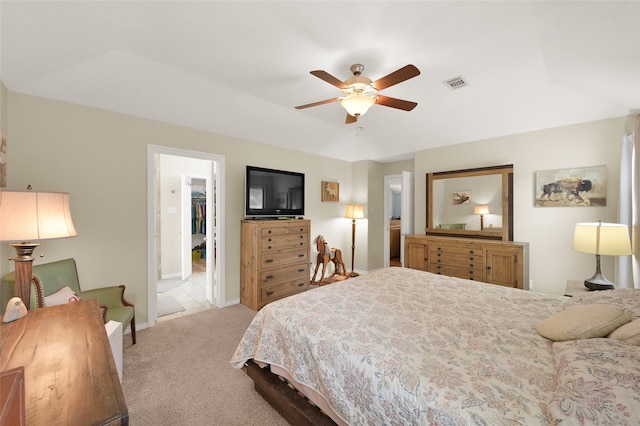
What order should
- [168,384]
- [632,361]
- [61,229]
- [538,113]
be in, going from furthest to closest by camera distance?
1. [538,113]
2. [168,384]
3. [61,229]
4. [632,361]

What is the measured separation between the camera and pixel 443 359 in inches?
47.6

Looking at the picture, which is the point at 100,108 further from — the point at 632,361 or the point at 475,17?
the point at 632,361

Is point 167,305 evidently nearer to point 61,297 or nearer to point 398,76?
point 61,297

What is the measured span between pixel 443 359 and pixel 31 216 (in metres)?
2.25

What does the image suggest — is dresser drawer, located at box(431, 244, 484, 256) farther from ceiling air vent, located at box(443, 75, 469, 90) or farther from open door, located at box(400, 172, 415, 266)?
ceiling air vent, located at box(443, 75, 469, 90)

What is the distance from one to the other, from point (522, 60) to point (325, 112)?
86.8 inches

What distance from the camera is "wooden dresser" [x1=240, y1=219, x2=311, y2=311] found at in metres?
3.54

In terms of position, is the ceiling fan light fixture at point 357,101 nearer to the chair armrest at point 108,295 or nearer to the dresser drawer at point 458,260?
the dresser drawer at point 458,260

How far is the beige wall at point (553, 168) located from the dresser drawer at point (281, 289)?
3138mm

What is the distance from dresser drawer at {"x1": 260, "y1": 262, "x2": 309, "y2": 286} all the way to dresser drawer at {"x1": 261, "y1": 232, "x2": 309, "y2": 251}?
308mm

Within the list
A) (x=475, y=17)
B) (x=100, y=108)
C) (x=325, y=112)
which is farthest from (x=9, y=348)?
(x=325, y=112)

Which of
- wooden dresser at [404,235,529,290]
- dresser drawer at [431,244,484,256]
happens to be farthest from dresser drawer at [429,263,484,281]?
dresser drawer at [431,244,484,256]

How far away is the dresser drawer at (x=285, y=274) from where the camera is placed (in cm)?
362

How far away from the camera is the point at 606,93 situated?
2.54 m
